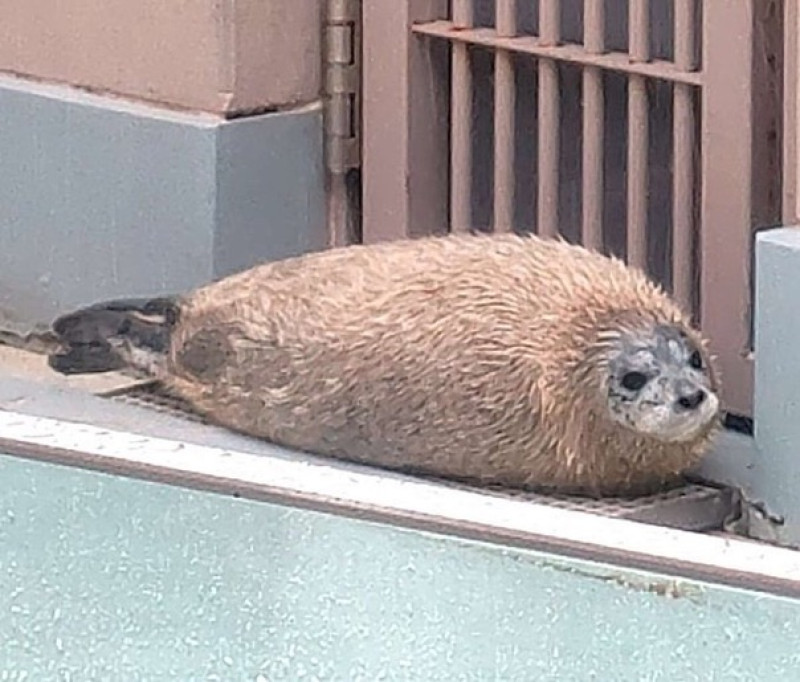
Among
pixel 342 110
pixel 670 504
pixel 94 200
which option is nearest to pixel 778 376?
pixel 670 504

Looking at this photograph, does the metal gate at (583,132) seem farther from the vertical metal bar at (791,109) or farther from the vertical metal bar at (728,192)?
the vertical metal bar at (791,109)

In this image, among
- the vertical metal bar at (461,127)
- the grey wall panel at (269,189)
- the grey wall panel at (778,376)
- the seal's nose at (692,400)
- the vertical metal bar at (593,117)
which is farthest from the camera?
the grey wall panel at (269,189)

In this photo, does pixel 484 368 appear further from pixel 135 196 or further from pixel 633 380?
pixel 135 196

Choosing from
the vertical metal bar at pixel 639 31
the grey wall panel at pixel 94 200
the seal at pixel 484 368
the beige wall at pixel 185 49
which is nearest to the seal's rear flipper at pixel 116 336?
the grey wall panel at pixel 94 200

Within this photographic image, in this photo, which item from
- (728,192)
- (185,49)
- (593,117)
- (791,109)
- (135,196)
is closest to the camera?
(791,109)

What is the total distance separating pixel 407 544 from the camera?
3.37 metres

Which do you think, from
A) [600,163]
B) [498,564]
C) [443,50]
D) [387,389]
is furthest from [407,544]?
[443,50]

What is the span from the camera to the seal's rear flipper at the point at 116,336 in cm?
593

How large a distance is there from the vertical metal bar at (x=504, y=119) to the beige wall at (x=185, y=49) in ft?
1.54

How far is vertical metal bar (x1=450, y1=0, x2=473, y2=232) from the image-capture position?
599 cm

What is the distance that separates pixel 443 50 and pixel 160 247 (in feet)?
2.36

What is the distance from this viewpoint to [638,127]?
5.61m

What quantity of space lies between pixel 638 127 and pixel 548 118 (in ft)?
0.81

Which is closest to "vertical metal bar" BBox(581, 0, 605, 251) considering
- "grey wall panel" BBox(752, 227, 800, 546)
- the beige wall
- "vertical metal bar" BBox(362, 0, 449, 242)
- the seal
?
the seal
